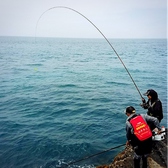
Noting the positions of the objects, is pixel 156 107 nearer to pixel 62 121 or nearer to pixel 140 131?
pixel 140 131

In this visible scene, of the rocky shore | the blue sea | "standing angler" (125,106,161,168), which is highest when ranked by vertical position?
"standing angler" (125,106,161,168)

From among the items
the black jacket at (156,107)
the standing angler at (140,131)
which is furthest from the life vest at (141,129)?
the black jacket at (156,107)

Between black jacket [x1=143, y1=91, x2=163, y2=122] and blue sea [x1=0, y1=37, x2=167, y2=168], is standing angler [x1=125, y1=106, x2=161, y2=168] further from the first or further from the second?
blue sea [x1=0, y1=37, x2=167, y2=168]

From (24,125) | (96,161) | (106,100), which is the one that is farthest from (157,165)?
(106,100)

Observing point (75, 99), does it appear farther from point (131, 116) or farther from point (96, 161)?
point (131, 116)

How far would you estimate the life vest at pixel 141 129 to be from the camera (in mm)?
3195

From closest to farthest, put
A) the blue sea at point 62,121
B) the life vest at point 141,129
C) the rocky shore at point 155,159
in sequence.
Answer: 1. the life vest at point 141,129
2. the rocky shore at point 155,159
3. the blue sea at point 62,121

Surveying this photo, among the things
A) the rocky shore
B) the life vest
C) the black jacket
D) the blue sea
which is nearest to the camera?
the life vest

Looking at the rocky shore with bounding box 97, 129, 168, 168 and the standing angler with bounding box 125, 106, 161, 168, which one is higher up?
the standing angler with bounding box 125, 106, 161, 168

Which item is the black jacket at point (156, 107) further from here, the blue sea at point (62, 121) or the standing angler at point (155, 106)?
the blue sea at point (62, 121)

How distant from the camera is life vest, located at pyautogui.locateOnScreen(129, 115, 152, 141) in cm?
320

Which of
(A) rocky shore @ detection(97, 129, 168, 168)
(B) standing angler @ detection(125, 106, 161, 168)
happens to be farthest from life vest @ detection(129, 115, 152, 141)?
(A) rocky shore @ detection(97, 129, 168, 168)

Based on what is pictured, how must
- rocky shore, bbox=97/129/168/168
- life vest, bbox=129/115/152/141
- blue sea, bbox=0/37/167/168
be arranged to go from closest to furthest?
life vest, bbox=129/115/152/141, rocky shore, bbox=97/129/168/168, blue sea, bbox=0/37/167/168

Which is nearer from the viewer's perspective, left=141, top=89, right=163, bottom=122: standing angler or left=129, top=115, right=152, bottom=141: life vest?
left=129, top=115, right=152, bottom=141: life vest
